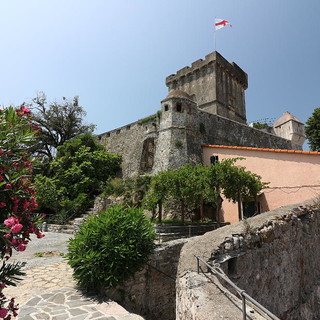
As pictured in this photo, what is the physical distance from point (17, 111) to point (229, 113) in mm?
24421

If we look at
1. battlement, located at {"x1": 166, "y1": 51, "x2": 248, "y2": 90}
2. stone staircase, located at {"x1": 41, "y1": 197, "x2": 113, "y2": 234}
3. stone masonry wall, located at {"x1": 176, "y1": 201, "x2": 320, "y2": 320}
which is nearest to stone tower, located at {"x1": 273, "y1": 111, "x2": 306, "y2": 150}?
battlement, located at {"x1": 166, "y1": 51, "x2": 248, "y2": 90}

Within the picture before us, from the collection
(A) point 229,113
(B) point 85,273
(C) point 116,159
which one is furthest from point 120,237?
(A) point 229,113

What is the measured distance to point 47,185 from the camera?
705 inches

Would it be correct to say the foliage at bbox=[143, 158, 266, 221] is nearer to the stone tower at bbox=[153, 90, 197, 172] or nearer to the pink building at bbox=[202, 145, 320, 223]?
the pink building at bbox=[202, 145, 320, 223]

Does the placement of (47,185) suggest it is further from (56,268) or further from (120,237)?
(120,237)

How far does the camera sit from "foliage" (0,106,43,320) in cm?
240

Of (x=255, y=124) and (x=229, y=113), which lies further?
(x=255, y=124)

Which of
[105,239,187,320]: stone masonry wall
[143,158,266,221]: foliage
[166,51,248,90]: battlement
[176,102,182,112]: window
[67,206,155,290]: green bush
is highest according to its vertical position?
[166,51,248,90]: battlement

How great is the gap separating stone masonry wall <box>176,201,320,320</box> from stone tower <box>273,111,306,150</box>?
69.8ft

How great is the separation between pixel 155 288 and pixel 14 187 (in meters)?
5.12

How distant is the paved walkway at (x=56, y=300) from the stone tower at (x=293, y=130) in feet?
86.5

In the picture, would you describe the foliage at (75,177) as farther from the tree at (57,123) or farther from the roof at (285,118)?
the roof at (285,118)

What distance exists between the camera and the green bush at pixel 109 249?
4996 mm

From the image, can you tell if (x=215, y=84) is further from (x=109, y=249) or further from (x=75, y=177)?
(x=109, y=249)
